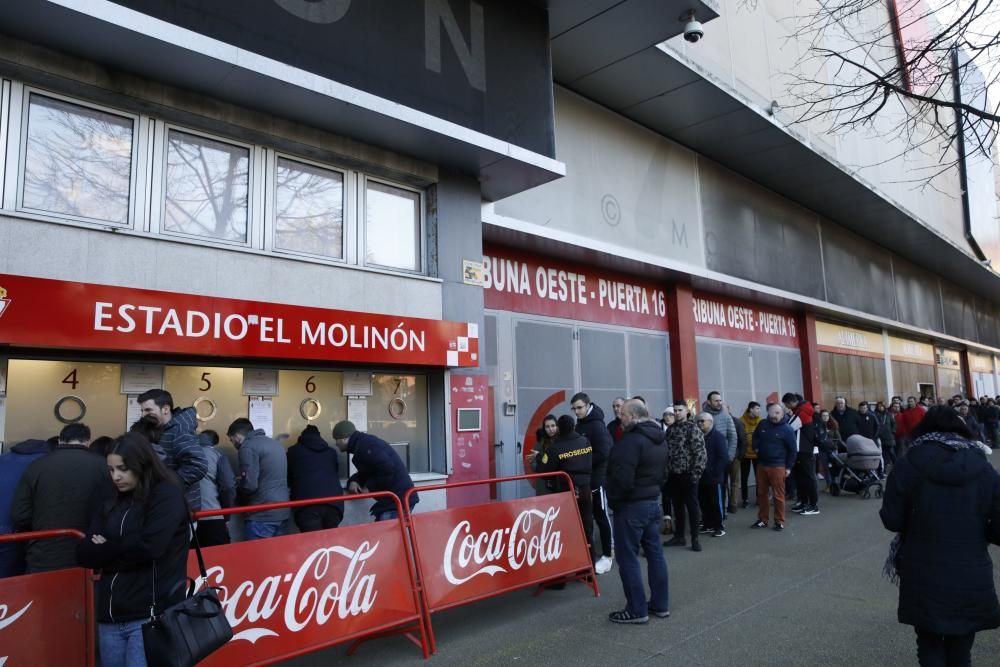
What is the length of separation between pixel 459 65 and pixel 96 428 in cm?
546

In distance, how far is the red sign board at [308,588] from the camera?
4.17 m

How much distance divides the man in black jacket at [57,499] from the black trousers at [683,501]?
642 centimetres

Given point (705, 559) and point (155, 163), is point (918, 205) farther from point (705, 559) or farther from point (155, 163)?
point (155, 163)

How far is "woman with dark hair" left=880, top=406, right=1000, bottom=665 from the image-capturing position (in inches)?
138

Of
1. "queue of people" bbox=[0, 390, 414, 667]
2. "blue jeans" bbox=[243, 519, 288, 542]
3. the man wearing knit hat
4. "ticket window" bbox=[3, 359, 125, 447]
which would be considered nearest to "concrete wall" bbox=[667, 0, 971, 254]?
the man wearing knit hat

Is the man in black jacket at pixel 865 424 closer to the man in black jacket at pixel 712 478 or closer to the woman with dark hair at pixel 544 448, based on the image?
the man in black jacket at pixel 712 478

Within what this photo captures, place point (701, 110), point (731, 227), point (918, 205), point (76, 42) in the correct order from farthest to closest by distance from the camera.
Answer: point (918, 205) < point (731, 227) < point (701, 110) < point (76, 42)

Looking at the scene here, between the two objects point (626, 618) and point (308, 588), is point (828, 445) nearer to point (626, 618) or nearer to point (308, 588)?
point (626, 618)

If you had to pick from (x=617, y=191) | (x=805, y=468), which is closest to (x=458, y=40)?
(x=617, y=191)

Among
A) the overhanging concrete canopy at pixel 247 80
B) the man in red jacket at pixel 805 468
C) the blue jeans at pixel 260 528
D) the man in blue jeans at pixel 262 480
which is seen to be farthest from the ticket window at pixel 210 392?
the man in red jacket at pixel 805 468

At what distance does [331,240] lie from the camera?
7852 millimetres

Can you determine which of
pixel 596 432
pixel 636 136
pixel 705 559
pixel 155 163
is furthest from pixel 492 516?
pixel 636 136

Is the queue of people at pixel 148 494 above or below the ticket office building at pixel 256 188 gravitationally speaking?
below

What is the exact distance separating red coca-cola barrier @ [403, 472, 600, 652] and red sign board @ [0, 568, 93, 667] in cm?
222
